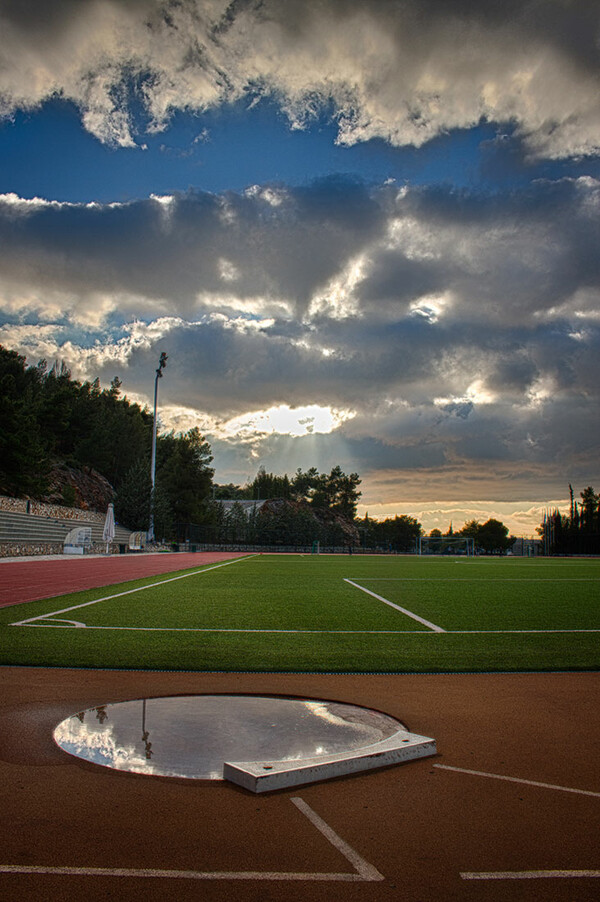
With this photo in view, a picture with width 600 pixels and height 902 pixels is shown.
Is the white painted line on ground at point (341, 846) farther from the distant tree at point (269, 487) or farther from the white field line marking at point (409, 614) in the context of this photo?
the distant tree at point (269, 487)

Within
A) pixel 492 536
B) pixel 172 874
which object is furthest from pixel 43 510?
pixel 492 536

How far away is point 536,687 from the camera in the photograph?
551 cm

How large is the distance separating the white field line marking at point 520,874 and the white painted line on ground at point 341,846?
335mm

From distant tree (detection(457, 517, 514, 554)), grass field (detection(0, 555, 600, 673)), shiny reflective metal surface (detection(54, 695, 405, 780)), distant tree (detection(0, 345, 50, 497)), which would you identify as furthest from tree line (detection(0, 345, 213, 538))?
distant tree (detection(457, 517, 514, 554))

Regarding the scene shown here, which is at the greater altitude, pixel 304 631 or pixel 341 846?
pixel 341 846

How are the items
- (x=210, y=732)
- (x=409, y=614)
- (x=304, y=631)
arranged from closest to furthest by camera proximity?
(x=210, y=732), (x=304, y=631), (x=409, y=614)

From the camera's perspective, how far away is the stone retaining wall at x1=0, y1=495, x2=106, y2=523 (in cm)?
3083

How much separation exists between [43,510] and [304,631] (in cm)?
3126

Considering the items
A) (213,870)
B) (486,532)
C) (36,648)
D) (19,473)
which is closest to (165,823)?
(213,870)

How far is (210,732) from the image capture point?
393cm

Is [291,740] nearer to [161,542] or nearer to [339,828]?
[339,828]

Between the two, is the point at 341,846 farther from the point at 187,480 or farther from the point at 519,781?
the point at 187,480

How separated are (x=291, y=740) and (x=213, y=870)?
60.2 inches

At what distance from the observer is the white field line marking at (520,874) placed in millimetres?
2320
